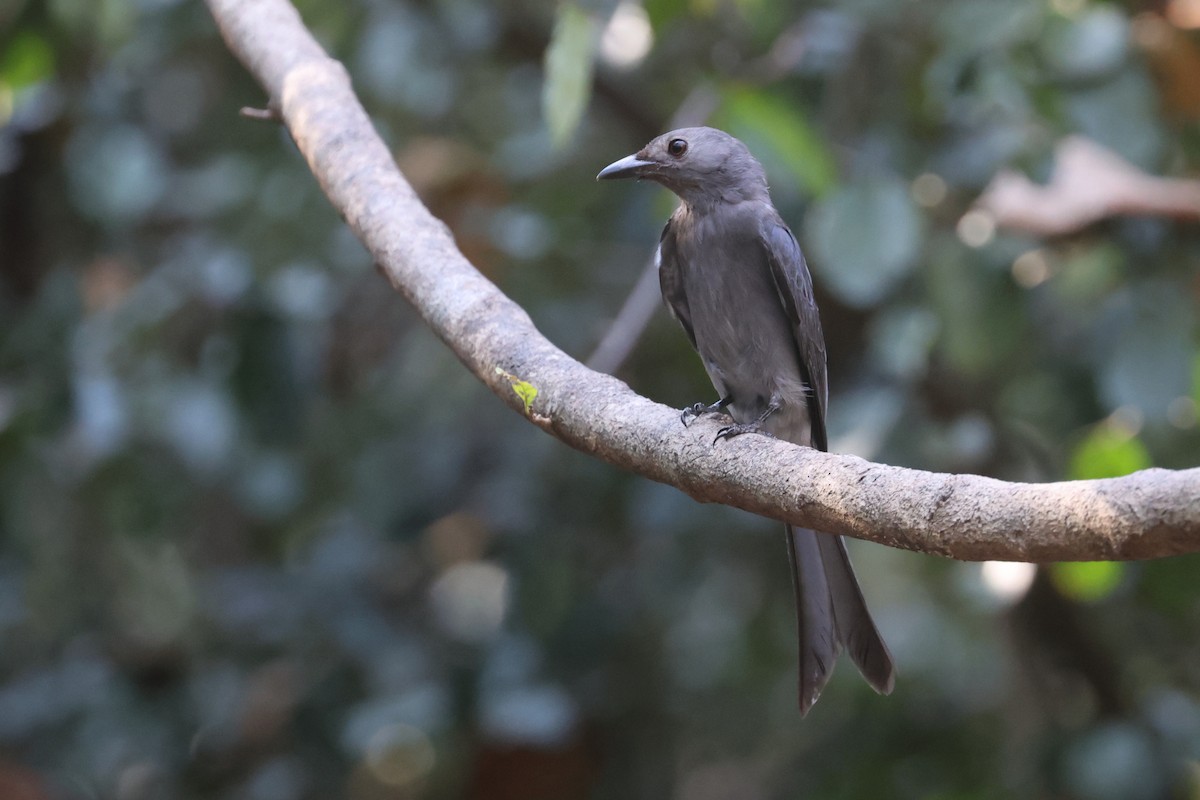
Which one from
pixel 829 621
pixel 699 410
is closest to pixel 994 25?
pixel 699 410

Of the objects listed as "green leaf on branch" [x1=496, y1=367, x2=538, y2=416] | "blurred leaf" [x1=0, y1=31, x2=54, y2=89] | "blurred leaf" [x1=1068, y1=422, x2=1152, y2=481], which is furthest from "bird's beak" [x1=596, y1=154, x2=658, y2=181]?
"blurred leaf" [x1=0, y1=31, x2=54, y2=89]

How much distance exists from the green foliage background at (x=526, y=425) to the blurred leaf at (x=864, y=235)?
14 millimetres

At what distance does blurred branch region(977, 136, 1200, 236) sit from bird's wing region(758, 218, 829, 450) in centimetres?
68

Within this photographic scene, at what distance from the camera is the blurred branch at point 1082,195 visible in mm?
3283

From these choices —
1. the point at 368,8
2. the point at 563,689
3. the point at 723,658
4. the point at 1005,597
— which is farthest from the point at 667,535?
the point at 368,8

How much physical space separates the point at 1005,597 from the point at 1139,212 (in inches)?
41.7

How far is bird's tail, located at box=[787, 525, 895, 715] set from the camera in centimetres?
239

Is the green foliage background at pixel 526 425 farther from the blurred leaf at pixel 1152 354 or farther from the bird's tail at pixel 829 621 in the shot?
the bird's tail at pixel 829 621

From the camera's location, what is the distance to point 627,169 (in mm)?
3252

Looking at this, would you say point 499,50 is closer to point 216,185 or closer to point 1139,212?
point 216,185

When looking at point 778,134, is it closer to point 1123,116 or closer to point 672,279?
point 672,279

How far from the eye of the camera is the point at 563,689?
163 inches

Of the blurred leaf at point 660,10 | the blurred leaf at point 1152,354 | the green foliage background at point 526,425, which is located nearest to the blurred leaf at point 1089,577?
the green foliage background at point 526,425

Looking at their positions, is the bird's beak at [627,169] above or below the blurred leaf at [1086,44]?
below
